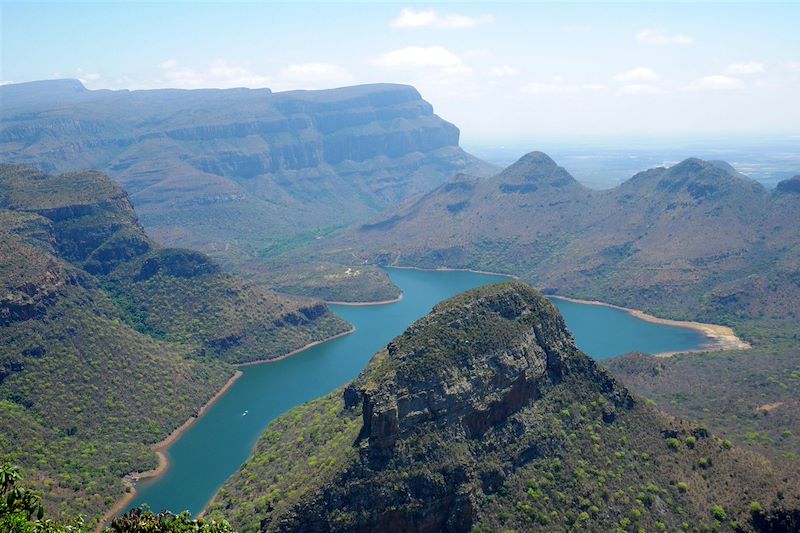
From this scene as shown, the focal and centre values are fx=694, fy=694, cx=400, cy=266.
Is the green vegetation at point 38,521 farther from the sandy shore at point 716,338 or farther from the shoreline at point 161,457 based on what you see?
the sandy shore at point 716,338

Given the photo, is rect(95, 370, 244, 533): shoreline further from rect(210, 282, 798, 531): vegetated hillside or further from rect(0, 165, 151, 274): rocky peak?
rect(0, 165, 151, 274): rocky peak

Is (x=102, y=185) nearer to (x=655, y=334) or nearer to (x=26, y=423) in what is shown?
(x=26, y=423)

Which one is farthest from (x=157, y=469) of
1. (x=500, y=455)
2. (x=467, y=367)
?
(x=500, y=455)

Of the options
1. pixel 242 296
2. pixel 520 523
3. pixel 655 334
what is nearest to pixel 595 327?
pixel 655 334

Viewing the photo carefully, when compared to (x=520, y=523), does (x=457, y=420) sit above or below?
above

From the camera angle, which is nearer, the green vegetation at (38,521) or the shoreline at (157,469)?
the green vegetation at (38,521)

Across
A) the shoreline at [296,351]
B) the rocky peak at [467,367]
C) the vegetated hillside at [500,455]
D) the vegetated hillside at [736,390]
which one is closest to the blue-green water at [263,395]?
the shoreline at [296,351]
